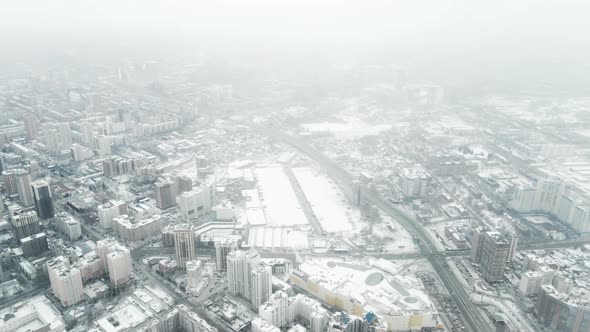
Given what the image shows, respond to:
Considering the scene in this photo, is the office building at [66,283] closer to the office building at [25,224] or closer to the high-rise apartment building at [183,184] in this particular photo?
the office building at [25,224]

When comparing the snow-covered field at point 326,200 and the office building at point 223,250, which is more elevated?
the office building at point 223,250

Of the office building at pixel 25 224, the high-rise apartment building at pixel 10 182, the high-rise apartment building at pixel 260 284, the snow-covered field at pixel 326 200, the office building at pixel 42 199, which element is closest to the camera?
the high-rise apartment building at pixel 260 284

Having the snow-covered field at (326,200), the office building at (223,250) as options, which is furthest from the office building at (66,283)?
the snow-covered field at (326,200)

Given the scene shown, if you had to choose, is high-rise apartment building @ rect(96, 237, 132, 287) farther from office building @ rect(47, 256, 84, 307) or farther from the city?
office building @ rect(47, 256, 84, 307)

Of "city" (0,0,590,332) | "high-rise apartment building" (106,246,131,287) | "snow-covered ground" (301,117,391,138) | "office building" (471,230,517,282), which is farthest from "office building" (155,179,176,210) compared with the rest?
"snow-covered ground" (301,117,391,138)

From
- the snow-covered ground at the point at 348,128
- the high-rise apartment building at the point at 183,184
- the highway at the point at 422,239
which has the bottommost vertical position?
the highway at the point at 422,239

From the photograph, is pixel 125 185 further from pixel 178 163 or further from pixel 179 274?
pixel 179 274

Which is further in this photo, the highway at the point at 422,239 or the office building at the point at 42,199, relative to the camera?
the office building at the point at 42,199

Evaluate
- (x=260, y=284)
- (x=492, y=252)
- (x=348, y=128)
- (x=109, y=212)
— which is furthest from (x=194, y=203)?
(x=348, y=128)
